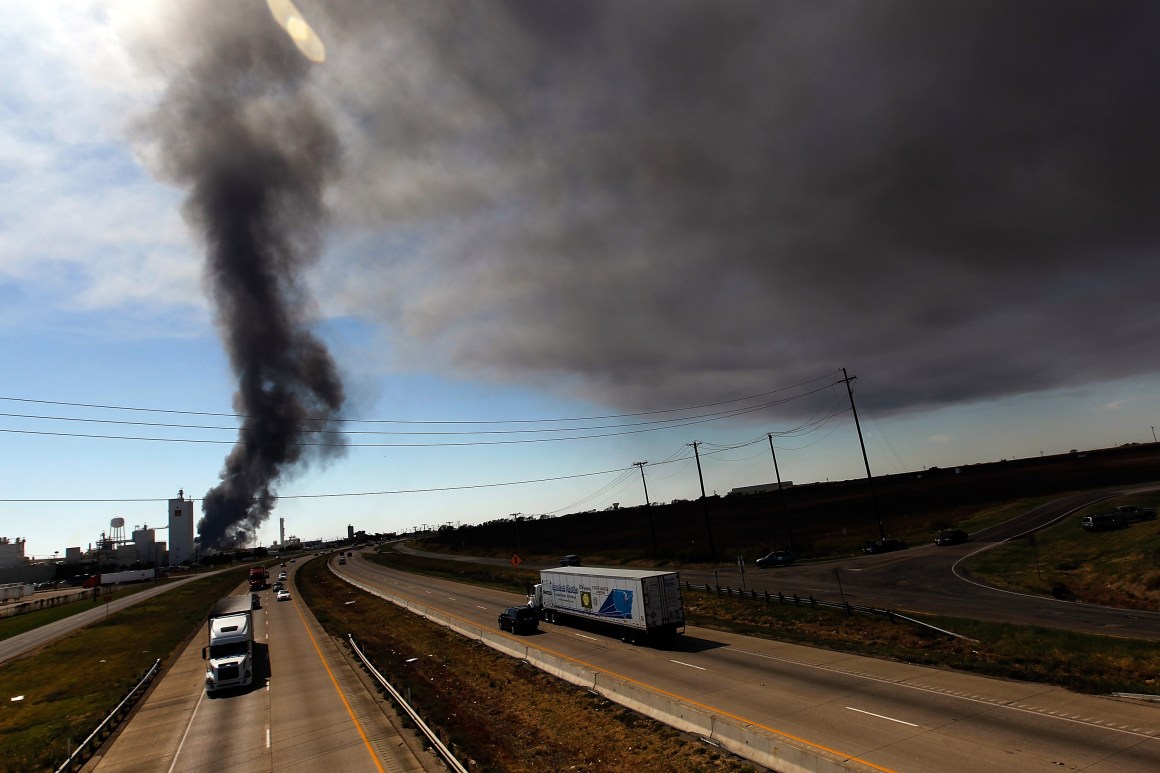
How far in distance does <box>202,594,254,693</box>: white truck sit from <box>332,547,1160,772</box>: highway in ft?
58.3

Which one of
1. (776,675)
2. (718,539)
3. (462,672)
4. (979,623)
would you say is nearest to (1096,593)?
(979,623)

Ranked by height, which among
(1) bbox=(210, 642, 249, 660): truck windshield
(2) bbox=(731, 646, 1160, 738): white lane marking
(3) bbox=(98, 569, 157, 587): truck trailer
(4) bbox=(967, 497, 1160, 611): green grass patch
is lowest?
(4) bbox=(967, 497, 1160, 611): green grass patch

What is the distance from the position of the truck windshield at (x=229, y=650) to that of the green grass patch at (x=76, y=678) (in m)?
4.75

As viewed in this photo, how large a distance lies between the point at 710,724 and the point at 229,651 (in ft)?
89.3

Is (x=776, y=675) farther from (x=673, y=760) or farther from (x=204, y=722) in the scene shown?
(x=204, y=722)

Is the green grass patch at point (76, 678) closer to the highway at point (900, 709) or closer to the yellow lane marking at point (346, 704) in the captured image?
the yellow lane marking at point (346, 704)

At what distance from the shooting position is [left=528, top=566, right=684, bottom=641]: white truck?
33969 mm

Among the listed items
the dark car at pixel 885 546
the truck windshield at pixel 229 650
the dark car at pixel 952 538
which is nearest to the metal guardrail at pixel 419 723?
the truck windshield at pixel 229 650

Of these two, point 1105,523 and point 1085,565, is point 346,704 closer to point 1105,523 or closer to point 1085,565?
point 1085,565

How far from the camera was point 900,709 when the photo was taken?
20.3 meters

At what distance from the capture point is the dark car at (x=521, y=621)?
4125 cm

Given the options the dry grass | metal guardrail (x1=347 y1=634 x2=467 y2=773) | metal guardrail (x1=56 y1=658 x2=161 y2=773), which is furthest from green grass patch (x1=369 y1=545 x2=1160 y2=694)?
metal guardrail (x1=56 y1=658 x2=161 y2=773)

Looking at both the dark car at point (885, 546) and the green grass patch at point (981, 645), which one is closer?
the green grass patch at point (981, 645)

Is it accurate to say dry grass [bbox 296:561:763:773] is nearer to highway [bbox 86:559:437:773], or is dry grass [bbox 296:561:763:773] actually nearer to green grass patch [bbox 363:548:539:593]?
highway [bbox 86:559:437:773]
